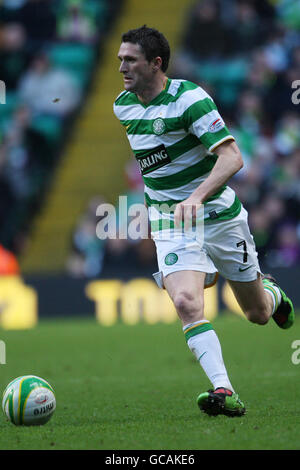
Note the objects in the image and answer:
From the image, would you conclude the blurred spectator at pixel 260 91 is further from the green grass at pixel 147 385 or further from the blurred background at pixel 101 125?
the green grass at pixel 147 385

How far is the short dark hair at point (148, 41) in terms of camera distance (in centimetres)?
593

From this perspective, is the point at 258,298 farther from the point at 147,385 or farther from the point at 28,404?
the point at 28,404

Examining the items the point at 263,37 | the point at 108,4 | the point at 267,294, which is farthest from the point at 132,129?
the point at 108,4

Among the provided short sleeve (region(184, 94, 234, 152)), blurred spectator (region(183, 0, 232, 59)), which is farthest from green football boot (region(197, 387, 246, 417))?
blurred spectator (region(183, 0, 232, 59))

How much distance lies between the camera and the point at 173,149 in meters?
5.95

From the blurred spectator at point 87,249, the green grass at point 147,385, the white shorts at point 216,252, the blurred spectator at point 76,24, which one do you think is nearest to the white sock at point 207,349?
the green grass at point 147,385

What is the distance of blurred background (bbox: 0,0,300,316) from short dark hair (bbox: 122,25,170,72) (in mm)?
7929

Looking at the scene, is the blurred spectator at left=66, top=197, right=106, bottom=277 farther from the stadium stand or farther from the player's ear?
the player's ear

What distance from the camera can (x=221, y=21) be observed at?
16.8 m

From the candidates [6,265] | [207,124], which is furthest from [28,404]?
[6,265]

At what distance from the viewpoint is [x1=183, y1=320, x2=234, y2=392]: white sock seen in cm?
561

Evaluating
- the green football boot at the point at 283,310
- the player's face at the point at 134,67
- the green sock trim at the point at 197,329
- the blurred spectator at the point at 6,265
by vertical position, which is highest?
the player's face at the point at 134,67

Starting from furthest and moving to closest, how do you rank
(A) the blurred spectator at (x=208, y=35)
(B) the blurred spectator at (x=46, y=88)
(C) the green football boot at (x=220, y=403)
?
1. (B) the blurred spectator at (x=46, y=88)
2. (A) the blurred spectator at (x=208, y=35)
3. (C) the green football boot at (x=220, y=403)
